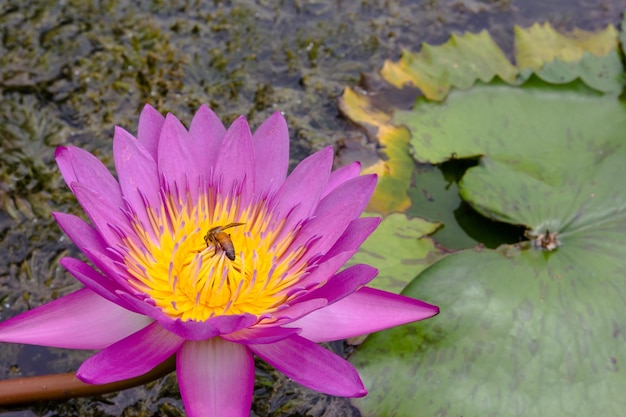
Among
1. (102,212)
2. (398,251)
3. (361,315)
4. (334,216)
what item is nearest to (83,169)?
(102,212)

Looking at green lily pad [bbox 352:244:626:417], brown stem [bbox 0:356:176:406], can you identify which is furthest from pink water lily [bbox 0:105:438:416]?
green lily pad [bbox 352:244:626:417]

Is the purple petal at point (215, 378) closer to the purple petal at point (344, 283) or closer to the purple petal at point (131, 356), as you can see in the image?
the purple petal at point (131, 356)

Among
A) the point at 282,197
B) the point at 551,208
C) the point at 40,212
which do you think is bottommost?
the point at 40,212

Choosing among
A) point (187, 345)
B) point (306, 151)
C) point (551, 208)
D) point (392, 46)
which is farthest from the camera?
point (392, 46)

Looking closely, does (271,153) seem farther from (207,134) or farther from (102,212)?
(102,212)

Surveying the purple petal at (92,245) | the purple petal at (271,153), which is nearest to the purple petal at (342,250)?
the purple petal at (271,153)

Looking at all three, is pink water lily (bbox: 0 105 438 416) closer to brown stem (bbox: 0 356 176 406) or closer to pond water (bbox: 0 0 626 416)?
brown stem (bbox: 0 356 176 406)

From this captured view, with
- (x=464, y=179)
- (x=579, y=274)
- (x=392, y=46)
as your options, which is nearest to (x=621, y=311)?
(x=579, y=274)

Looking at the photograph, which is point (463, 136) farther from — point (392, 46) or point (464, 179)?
point (392, 46)
